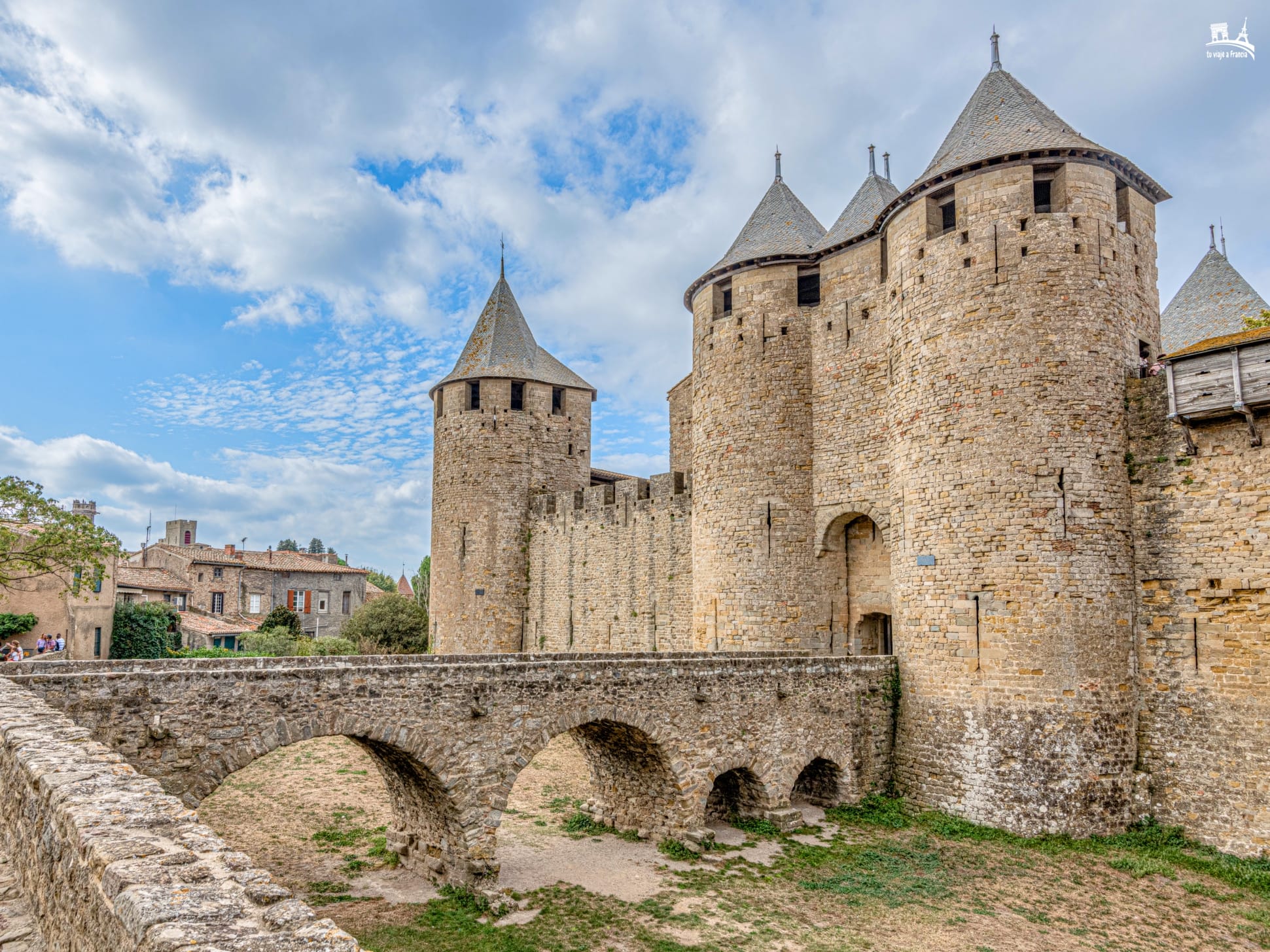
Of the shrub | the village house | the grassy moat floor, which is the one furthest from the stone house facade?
the grassy moat floor

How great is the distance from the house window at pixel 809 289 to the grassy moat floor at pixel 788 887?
11.5 meters

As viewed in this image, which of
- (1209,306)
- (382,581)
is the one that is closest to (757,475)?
(1209,306)

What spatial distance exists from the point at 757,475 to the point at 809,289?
4.93 metres

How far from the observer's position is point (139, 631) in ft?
105

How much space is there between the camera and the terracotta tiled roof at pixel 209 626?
37688 mm

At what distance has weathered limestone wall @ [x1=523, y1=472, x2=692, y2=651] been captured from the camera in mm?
22953

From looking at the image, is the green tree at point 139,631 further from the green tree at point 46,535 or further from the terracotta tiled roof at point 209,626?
the green tree at point 46,535

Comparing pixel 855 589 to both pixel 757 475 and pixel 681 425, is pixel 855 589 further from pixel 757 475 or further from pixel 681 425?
pixel 681 425

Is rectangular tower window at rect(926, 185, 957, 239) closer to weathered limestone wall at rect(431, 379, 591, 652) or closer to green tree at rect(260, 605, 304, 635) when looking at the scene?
weathered limestone wall at rect(431, 379, 591, 652)

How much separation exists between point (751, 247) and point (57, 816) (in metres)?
19.1

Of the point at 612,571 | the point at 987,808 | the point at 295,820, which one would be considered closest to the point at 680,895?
the point at 987,808

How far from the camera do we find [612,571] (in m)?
25.0

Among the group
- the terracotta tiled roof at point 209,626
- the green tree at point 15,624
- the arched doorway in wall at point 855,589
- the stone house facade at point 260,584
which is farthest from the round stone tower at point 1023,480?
the stone house facade at point 260,584

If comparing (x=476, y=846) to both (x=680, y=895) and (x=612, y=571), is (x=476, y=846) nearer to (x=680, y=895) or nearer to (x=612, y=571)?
(x=680, y=895)
